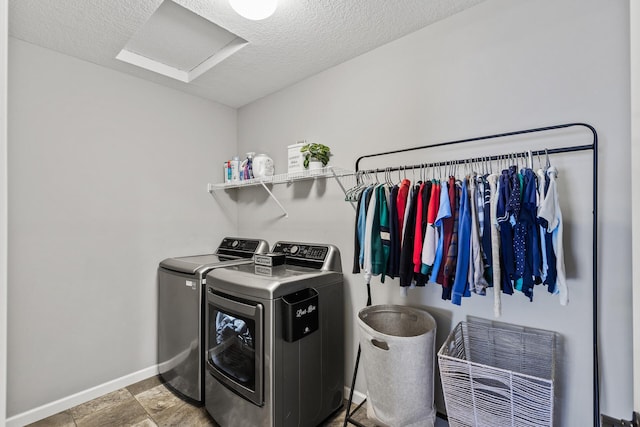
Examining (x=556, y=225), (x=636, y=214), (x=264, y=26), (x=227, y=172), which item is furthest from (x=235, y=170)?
(x=636, y=214)

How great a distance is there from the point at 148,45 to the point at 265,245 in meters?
1.71

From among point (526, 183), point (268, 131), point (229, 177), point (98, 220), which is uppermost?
A: point (268, 131)

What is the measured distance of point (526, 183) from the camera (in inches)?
50.4

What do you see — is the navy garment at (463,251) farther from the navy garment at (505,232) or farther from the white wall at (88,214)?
the white wall at (88,214)

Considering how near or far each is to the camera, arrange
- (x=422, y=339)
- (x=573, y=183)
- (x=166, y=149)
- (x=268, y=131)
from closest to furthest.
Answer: (x=573, y=183), (x=422, y=339), (x=166, y=149), (x=268, y=131)

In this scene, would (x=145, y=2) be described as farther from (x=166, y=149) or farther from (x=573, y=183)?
(x=573, y=183)

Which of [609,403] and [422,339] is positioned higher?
[422,339]

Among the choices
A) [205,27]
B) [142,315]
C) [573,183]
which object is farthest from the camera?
[142,315]

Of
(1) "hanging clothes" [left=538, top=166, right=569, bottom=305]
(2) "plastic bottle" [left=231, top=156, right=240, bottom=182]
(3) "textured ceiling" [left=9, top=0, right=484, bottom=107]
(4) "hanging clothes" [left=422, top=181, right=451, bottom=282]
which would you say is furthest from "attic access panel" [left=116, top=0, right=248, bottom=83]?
(1) "hanging clothes" [left=538, top=166, right=569, bottom=305]

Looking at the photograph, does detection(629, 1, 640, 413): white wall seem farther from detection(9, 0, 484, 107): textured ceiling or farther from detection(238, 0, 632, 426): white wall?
detection(9, 0, 484, 107): textured ceiling

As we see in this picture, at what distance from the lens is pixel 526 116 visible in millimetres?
1528

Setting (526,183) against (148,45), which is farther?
(148,45)

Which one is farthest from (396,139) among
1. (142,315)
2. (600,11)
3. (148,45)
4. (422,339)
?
(142,315)

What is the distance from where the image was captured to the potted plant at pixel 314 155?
2.23 m
